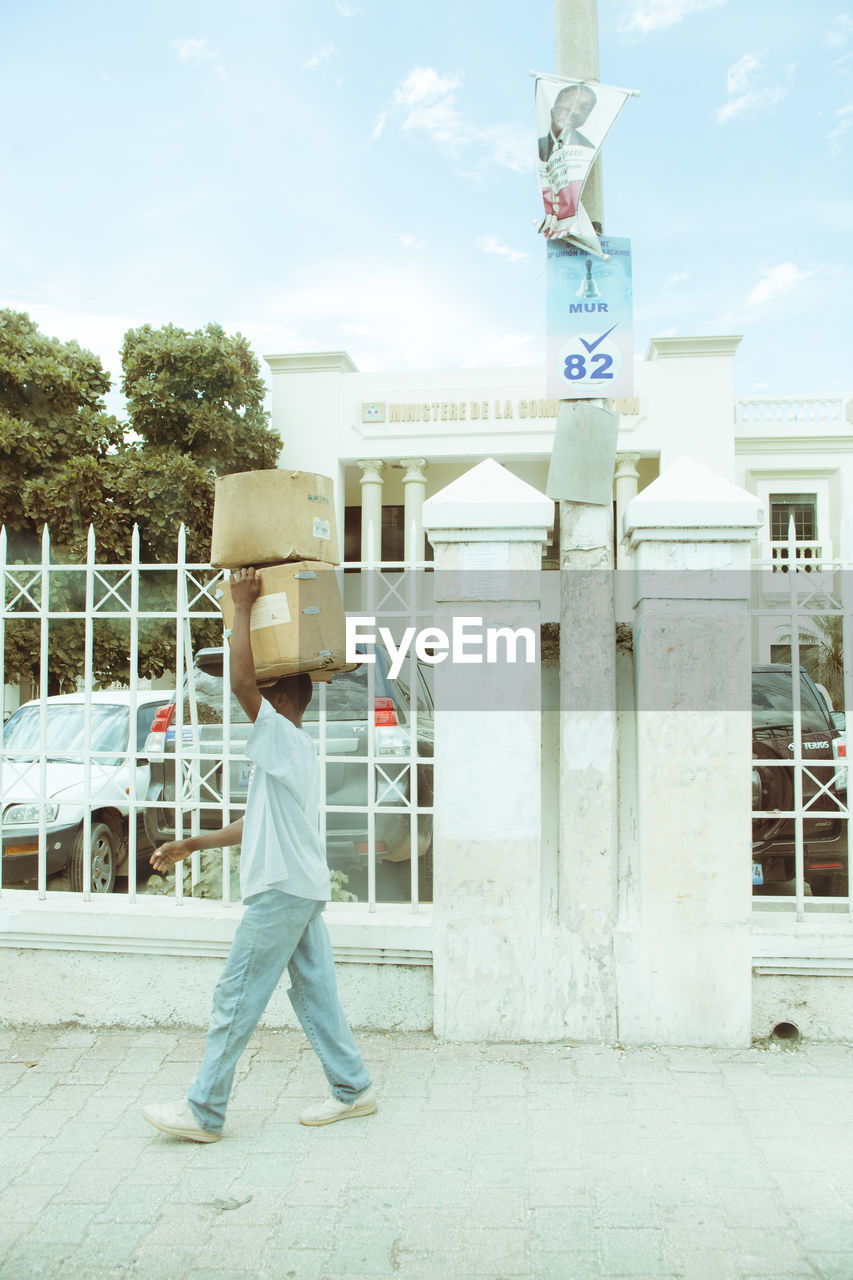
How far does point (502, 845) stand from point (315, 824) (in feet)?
3.18

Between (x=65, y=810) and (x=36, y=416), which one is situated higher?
(x=36, y=416)

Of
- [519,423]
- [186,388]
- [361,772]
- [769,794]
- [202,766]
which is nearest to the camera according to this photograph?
[361,772]

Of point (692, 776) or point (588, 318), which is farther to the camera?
point (588, 318)

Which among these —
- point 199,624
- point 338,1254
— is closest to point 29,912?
point 338,1254

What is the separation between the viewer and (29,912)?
4395 millimetres

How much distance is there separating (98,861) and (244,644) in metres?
4.11

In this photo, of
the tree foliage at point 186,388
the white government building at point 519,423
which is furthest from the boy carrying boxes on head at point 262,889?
the white government building at point 519,423

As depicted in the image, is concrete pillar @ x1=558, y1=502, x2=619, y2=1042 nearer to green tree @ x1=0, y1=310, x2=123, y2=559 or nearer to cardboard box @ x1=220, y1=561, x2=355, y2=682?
cardboard box @ x1=220, y1=561, x2=355, y2=682

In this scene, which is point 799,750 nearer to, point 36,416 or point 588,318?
point 588,318

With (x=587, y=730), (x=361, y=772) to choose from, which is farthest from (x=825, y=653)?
(x=587, y=730)

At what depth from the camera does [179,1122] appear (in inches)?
127

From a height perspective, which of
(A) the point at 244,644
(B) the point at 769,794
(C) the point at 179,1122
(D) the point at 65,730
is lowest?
(C) the point at 179,1122

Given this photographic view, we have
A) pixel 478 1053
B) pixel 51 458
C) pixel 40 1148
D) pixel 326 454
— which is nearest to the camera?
pixel 40 1148

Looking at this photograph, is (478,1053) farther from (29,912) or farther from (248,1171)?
(29,912)
